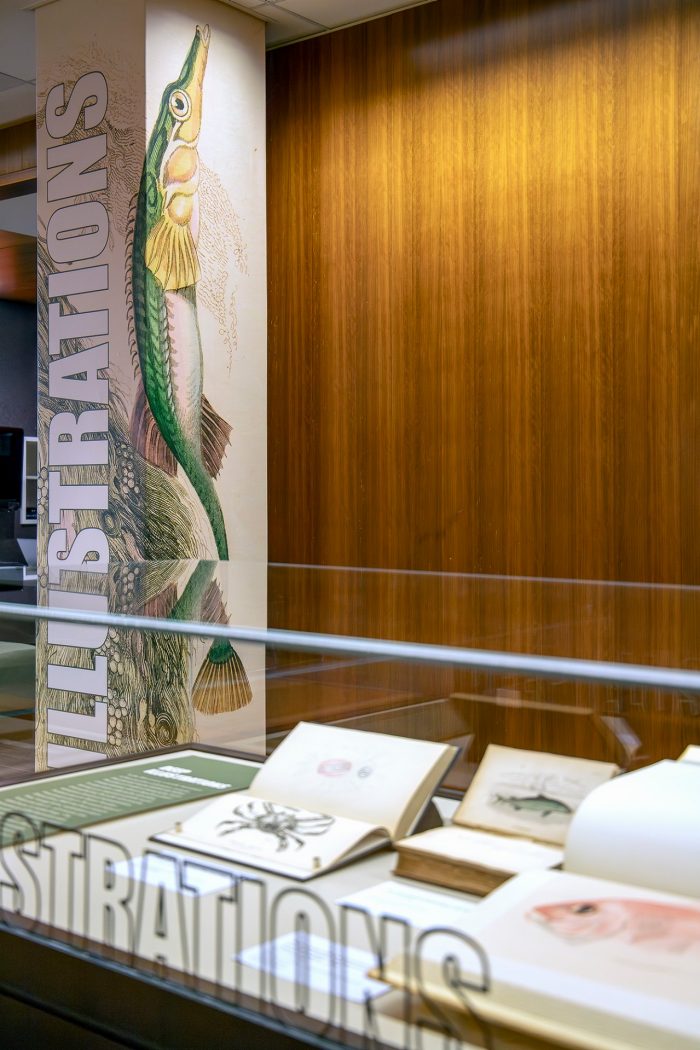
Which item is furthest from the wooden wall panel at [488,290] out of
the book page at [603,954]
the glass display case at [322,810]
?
the book page at [603,954]

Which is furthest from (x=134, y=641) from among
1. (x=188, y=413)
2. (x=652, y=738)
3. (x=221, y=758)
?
(x=188, y=413)

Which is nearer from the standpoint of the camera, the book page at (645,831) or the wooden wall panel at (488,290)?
the book page at (645,831)

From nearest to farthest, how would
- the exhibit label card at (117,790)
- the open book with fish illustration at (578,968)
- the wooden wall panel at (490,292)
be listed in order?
the open book with fish illustration at (578,968) < the exhibit label card at (117,790) < the wooden wall panel at (490,292)

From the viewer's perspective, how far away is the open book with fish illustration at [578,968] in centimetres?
47

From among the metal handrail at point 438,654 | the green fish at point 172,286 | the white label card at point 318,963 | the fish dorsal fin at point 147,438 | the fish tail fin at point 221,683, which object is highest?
the green fish at point 172,286

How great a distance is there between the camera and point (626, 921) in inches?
21.1

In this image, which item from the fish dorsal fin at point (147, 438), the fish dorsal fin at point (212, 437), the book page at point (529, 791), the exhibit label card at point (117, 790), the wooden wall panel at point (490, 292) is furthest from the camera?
the fish dorsal fin at point (212, 437)

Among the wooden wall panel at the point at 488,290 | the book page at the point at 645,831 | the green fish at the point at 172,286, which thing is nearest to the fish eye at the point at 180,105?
the green fish at the point at 172,286

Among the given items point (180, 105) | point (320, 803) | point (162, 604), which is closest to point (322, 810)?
point (320, 803)

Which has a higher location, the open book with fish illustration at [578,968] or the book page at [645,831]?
the book page at [645,831]

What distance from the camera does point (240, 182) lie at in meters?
3.62

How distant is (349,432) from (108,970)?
119 inches

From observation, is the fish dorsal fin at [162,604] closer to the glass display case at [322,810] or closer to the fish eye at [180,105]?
the glass display case at [322,810]

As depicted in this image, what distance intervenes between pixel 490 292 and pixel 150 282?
42.0 inches
